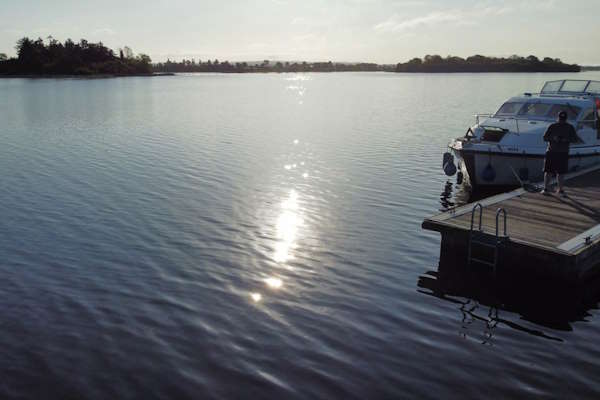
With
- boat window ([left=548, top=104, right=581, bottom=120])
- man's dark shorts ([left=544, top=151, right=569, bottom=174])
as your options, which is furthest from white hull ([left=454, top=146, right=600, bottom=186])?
man's dark shorts ([left=544, top=151, right=569, bottom=174])

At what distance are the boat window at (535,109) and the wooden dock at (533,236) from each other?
7.16 meters

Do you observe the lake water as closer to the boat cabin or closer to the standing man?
the standing man

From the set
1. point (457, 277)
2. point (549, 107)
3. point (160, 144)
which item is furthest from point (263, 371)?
point (160, 144)

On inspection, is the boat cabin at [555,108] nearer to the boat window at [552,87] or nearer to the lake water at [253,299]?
the boat window at [552,87]

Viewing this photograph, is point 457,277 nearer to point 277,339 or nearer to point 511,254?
point 511,254

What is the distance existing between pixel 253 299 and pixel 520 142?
12435 mm

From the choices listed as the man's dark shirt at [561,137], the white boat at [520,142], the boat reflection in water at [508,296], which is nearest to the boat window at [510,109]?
the white boat at [520,142]

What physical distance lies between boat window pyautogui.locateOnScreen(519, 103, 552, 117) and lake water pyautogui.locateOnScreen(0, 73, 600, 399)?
4.10 m

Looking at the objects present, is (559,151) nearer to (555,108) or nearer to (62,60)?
(555,108)

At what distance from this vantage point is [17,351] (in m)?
8.38

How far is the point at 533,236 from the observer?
11234 millimetres

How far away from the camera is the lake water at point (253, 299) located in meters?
7.72

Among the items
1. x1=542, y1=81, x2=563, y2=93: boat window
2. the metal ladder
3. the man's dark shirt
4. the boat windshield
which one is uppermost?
x1=542, y1=81, x2=563, y2=93: boat window

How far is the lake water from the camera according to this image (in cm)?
772
